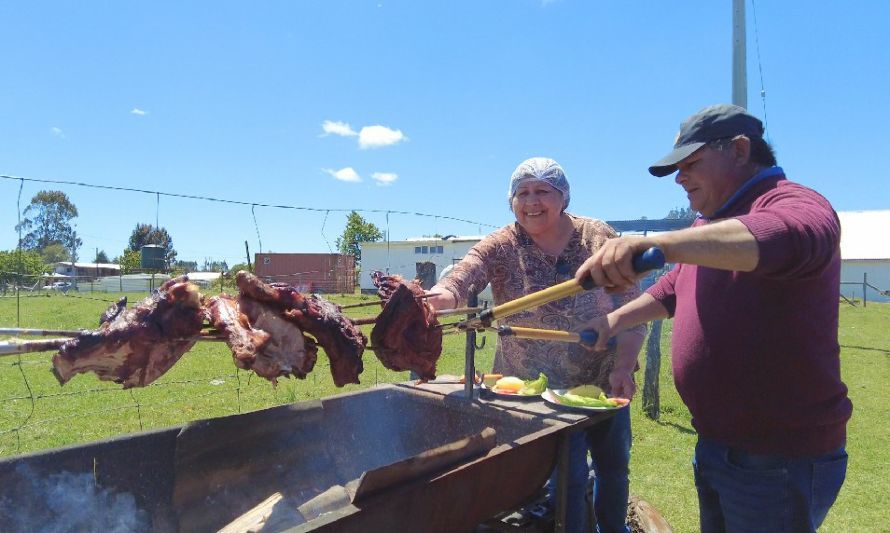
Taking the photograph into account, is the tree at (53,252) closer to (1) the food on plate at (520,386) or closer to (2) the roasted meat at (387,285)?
(2) the roasted meat at (387,285)

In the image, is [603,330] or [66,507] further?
[603,330]

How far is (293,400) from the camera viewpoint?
6621 mm

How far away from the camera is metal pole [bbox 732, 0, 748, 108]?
7121 millimetres

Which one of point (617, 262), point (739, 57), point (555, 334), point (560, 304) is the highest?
point (739, 57)

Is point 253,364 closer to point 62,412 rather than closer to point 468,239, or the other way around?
point 62,412

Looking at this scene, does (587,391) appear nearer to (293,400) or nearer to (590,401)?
(590,401)

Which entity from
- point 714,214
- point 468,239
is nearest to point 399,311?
point 714,214

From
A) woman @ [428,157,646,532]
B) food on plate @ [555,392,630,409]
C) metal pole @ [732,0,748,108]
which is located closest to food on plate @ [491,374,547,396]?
food on plate @ [555,392,630,409]

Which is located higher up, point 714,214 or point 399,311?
point 714,214

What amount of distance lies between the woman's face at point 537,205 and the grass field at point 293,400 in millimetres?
2882

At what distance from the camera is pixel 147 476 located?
2416 mm

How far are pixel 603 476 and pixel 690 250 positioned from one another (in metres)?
2.02

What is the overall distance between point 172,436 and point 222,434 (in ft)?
0.72

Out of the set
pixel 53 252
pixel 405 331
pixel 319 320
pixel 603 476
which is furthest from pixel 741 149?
pixel 53 252
